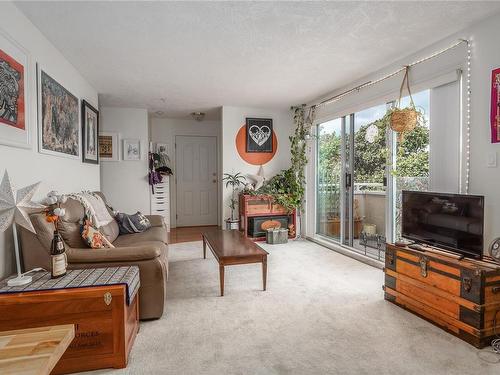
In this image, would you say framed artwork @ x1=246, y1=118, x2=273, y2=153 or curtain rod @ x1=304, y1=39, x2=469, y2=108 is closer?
curtain rod @ x1=304, y1=39, x2=469, y2=108

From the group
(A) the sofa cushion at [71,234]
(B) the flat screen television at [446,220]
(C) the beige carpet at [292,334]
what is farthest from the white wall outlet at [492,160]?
(A) the sofa cushion at [71,234]

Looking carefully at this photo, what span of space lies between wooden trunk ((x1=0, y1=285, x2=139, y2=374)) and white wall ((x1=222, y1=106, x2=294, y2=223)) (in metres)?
3.62


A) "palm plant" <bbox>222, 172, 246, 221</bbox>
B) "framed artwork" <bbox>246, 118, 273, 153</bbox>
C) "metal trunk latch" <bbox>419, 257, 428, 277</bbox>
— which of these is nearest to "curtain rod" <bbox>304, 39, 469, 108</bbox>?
"framed artwork" <bbox>246, 118, 273, 153</bbox>

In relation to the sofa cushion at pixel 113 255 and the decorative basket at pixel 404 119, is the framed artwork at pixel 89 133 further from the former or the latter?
the decorative basket at pixel 404 119

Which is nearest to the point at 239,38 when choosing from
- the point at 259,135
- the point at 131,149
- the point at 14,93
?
the point at 14,93

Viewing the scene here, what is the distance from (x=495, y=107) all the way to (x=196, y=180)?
5.41 metres

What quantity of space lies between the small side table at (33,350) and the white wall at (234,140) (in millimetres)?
4142

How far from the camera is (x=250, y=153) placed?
17.8 feet

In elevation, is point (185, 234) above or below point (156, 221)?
below

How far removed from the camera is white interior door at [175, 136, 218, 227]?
6.59 metres

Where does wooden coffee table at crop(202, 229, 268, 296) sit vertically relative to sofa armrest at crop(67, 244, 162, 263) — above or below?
below

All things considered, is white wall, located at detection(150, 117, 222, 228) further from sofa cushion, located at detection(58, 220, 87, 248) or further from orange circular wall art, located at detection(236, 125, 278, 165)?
sofa cushion, located at detection(58, 220, 87, 248)

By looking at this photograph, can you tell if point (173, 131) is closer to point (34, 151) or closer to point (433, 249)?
point (34, 151)

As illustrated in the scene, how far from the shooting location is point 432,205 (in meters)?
2.45
